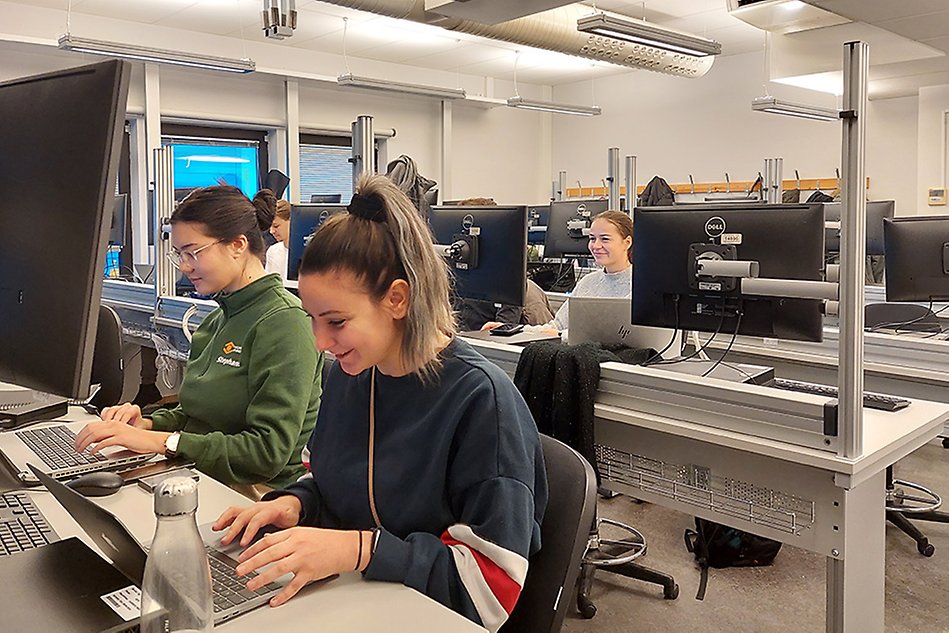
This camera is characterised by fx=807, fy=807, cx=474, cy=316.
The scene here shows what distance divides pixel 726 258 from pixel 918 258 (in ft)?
4.75

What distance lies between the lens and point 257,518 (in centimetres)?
116

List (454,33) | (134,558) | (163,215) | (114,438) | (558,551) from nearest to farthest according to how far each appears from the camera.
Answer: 1. (134,558)
2. (558,551)
3. (114,438)
4. (163,215)
5. (454,33)

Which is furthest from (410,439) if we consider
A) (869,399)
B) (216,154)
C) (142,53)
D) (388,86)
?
(216,154)

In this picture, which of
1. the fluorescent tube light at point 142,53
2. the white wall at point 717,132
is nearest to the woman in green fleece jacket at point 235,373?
the fluorescent tube light at point 142,53

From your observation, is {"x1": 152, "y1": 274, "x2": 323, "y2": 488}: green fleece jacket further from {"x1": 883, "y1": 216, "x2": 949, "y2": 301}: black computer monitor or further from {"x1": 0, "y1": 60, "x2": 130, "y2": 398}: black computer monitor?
{"x1": 883, "y1": 216, "x2": 949, "y2": 301}: black computer monitor

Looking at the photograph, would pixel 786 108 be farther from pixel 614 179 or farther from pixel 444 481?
pixel 444 481

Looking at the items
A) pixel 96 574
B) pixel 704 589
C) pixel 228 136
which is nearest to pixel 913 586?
pixel 704 589

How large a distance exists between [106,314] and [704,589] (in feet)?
6.87

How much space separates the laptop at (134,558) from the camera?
0.89 metres

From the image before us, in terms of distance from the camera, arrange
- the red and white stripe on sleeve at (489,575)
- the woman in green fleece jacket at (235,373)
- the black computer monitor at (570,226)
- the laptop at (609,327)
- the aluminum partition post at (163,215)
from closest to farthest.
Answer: the red and white stripe on sleeve at (489,575), the woman in green fleece jacket at (235,373), the laptop at (609,327), the aluminum partition post at (163,215), the black computer monitor at (570,226)

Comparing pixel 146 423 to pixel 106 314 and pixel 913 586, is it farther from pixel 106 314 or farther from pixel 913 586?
pixel 913 586

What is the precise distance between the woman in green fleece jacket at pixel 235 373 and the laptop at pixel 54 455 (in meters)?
0.03

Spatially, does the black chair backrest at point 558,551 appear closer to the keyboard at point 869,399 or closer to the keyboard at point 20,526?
the keyboard at point 20,526

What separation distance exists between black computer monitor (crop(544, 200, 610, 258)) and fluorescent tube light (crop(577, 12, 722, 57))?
Answer: 3.41 feet
